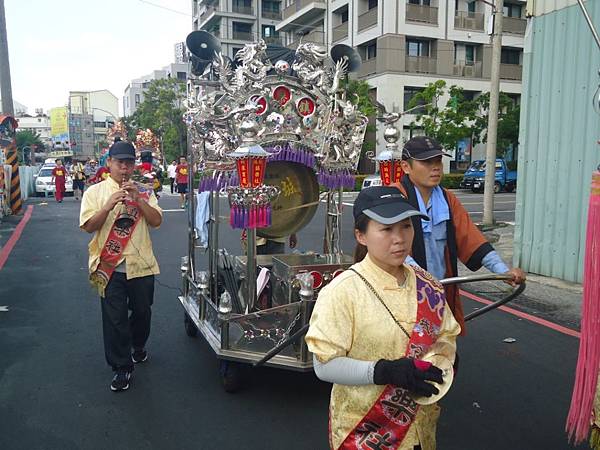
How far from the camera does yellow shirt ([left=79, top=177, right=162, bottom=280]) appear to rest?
3895 millimetres

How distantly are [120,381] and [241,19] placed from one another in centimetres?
4761

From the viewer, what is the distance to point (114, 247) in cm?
394

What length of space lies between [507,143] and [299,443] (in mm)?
26541

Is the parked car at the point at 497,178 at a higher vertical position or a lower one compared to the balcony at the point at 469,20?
Result: lower

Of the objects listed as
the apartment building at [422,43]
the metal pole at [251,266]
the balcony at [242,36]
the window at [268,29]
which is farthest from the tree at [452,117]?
the balcony at [242,36]

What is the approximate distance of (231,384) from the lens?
392 centimetres

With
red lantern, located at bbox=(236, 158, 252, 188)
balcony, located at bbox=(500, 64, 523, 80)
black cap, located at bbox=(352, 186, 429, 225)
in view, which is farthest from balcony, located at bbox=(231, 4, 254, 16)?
black cap, located at bbox=(352, 186, 429, 225)

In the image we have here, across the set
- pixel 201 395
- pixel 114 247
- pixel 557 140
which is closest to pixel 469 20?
pixel 557 140

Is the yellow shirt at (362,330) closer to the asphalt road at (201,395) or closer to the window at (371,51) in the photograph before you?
the asphalt road at (201,395)

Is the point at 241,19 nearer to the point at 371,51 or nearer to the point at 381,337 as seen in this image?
the point at 371,51

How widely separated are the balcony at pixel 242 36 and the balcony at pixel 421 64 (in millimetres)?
22727

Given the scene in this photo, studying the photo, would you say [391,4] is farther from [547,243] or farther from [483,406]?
[483,406]

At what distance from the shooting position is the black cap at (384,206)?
1.87 meters

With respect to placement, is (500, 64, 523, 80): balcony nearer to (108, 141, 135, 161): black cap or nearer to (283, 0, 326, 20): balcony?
(283, 0, 326, 20): balcony
